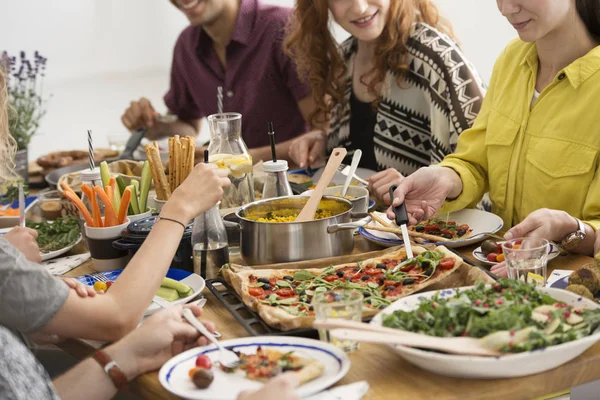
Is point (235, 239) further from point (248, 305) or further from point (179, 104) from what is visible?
point (179, 104)

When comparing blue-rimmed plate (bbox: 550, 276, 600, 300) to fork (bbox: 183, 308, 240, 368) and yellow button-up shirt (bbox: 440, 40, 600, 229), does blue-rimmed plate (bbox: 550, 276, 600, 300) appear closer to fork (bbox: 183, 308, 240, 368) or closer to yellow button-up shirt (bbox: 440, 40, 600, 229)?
yellow button-up shirt (bbox: 440, 40, 600, 229)

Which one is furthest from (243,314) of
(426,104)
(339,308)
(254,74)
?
(254,74)

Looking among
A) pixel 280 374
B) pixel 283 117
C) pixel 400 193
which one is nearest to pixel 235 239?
pixel 400 193

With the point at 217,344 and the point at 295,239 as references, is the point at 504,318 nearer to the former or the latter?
the point at 217,344

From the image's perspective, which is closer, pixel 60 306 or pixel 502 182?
pixel 60 306

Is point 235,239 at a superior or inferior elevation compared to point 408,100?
inferior

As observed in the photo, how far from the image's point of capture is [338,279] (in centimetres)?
181

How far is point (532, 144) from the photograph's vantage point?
7.45ft

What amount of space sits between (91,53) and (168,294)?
6749mm

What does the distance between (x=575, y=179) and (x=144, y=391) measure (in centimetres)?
132

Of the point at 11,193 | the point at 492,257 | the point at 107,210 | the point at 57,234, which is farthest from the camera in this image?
A: the point at 11,193

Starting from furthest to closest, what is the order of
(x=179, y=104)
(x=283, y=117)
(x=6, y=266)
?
(x=179, y=104), (x=283, y=117), (x=6, y=266)

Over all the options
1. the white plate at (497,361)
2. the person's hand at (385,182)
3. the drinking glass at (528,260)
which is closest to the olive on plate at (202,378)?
the white plate at (497,361)

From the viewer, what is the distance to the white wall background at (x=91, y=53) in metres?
7.56
